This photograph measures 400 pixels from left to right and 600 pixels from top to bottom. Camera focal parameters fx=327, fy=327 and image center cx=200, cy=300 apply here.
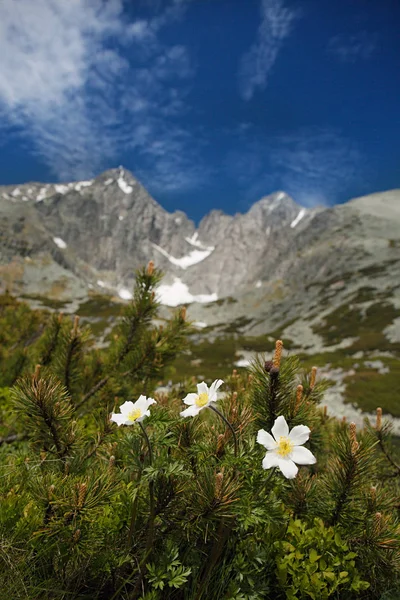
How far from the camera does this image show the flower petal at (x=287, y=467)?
1.78 metres

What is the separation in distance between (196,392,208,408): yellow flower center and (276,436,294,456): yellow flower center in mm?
524

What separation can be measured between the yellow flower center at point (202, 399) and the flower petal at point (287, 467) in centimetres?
57

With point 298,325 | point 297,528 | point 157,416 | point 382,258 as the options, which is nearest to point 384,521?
point 297,528

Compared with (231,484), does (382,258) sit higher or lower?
higher

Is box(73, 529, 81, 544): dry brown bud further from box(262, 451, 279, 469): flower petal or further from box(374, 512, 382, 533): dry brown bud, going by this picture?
box(374, 512, 382, 533): dry brown bud

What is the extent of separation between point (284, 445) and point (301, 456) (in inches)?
4.5

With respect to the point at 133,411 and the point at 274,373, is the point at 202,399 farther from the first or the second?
the point at 274,373

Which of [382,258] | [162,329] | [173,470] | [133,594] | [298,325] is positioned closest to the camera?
[173,470]

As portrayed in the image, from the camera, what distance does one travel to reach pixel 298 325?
13538cm

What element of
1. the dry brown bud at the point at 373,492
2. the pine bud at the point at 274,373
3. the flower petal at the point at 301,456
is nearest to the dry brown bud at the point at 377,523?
the dry brown bud at the point at 373,492

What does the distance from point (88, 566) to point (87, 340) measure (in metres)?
3.27

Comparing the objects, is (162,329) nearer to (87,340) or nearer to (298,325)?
(87,340)

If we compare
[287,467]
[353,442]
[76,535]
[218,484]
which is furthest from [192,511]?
[353,442]

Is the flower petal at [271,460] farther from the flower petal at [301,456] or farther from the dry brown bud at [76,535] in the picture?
the dry brown bud at [76,535]
